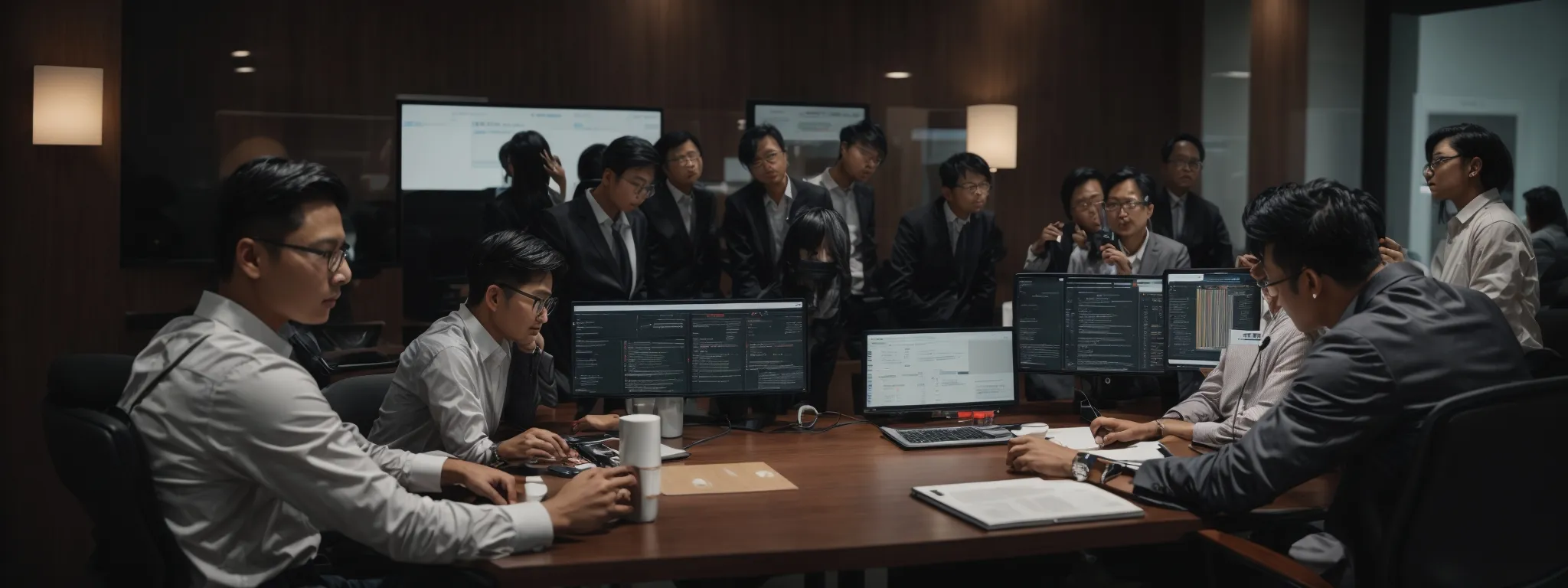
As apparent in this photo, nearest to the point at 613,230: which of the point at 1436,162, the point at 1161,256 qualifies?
the point at 1161,256

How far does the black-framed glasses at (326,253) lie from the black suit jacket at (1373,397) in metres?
1.71

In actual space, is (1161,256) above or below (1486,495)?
above

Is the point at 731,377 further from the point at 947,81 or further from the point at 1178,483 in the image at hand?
the point at 947,81

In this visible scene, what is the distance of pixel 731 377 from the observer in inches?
132

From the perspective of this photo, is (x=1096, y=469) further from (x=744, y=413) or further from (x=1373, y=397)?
(x=744, y=413)

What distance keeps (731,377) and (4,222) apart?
11.9 ft

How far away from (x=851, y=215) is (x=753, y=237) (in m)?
0.69

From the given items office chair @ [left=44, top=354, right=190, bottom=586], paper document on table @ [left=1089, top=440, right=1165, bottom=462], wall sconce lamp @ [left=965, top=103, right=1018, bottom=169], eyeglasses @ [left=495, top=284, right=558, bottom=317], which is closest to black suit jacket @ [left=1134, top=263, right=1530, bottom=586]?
paper document on table @ [left=1089, top=440, right=1165, bottom=462]

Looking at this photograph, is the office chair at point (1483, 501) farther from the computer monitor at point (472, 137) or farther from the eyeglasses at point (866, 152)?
the computer monitor at point (472, 137)

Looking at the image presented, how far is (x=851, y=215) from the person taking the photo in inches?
227

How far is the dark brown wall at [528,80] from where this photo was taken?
16.7ft

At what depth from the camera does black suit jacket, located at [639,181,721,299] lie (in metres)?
5.17

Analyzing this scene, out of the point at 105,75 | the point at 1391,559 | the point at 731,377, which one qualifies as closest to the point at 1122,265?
the point at 731,377

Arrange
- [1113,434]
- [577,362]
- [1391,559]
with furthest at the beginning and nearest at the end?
[577,362], [1113,434], [1391,559]
